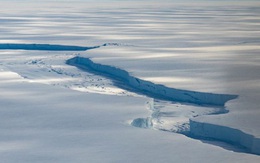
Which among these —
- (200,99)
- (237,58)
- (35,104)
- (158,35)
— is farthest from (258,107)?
(158,35)

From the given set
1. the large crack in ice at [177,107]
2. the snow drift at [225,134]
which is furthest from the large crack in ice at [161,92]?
the snow drift at [225,134]

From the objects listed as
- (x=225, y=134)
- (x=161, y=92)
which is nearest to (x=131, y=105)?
(x=161, y=92)

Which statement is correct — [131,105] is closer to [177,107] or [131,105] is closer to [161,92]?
[177,107]

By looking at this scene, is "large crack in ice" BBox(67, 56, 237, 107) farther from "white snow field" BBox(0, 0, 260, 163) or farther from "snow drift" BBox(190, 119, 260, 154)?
"snow drift" BBox(190, 119, 260, 154)

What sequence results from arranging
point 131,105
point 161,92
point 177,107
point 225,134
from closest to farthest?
point 225,134 → point 131,105 → point 177,107 → point 161,92

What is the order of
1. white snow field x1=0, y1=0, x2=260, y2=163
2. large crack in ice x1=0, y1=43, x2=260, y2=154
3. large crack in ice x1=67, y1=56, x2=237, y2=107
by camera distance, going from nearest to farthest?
1. white snow field x1=0, y1=0, x2=260, y2=163
2. large crack in ice x1=0, y1=43, x2=260, y2=154
3. large crack in ice x1=67, y1=56, x2=237, y2=107

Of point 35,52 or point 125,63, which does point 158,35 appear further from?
point 125,63

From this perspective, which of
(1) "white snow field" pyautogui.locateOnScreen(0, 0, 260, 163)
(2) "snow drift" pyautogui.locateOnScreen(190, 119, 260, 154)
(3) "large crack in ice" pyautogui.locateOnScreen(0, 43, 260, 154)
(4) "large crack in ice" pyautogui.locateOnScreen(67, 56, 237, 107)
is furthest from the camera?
(4) "large crack in ice" pyautogui.locateOnScreen(67, 56, 237, 107)

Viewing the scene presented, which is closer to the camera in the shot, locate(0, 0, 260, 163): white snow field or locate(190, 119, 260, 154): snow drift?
locate(0, 0, 260, 163): white snow field

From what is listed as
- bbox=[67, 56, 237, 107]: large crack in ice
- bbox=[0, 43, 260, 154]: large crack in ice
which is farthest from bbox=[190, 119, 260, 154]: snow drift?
bbox=[67, 56, 237, 107]: large crack in ice
